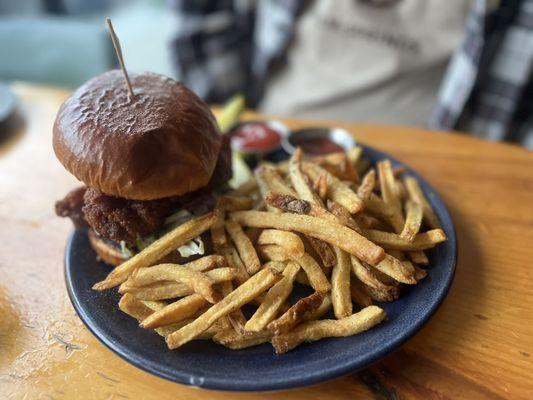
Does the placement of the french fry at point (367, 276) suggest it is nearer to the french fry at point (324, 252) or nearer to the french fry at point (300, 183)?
the french fry at point (324, 252)

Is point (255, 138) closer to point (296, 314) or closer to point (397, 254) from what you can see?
point (397, 254)

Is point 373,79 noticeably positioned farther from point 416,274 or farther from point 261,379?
point 261,379

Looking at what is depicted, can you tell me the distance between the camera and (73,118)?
152 cm

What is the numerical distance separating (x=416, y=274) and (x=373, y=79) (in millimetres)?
1617

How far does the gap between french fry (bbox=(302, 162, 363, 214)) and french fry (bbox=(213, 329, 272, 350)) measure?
0.46 m

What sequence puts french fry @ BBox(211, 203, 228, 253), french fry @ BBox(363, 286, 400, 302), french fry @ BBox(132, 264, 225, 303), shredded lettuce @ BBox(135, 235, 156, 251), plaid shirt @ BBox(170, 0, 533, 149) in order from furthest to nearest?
plaid shirt @ BBox(170, 0, 533, 149) < shredded lettuce @ BBox(135, 235, 156, 251) < french fry @ BBox(211, 203, 228, 253) < french fry @ BBox(363, 286, 400, 302) < french fry @ BBox(132, 264, 225, 303)

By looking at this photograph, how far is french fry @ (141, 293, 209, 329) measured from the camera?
1.30m

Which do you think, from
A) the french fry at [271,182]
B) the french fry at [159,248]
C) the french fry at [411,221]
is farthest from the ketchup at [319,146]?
the french fry at [159,248]

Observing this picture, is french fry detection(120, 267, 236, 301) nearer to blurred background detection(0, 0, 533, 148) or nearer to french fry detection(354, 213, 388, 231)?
french fry detection(354, 213, 388, 231)

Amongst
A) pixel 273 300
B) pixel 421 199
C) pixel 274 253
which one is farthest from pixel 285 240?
pixel 421 199

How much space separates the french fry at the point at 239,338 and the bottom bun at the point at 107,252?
510mm

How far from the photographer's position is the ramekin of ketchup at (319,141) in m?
2.26

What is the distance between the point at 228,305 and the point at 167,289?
21 cm

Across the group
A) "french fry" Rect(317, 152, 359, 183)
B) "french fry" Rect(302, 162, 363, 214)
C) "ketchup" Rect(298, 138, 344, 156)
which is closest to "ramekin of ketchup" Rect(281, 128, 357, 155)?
"ketchup" Rect(298, 138, 344, 156)
